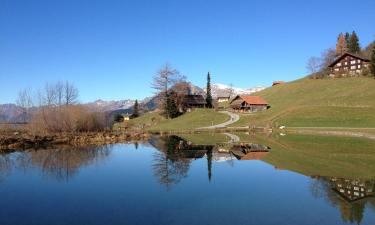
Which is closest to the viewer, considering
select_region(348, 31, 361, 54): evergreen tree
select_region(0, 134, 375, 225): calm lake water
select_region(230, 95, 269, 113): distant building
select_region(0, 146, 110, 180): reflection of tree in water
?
select_region(0, 134, 375, 225): calm lake water

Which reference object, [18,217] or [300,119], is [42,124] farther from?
[300,119]

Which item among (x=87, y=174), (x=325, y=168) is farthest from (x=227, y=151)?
(x=87, y=174)

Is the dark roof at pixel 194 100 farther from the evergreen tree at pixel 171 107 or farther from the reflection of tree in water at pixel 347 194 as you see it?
the reflection of tree in water at pixel 347 194

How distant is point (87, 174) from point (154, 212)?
30.3 ft

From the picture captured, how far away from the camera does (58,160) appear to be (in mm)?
24562

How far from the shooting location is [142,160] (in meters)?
26.7

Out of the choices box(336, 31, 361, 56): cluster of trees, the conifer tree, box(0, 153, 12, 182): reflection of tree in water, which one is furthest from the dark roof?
box(0, 153, 12, 182): reflection of tree in water

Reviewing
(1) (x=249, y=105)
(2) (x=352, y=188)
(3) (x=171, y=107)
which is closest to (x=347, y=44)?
(1) (x=249, y=105)

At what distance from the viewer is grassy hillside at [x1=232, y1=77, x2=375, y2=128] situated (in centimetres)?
6353

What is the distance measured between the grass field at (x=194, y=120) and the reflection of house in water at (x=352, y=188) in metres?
55.7

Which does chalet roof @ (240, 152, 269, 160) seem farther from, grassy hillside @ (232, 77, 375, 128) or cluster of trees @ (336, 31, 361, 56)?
cluster of trees @ (336, 31, 361, 56)

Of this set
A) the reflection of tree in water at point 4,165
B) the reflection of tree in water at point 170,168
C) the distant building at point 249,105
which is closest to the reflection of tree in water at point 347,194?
the reflection of tree in water at point 170,168

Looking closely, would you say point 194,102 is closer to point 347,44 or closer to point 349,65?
point 349,65

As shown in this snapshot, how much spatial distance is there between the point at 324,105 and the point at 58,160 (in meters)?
67.7
